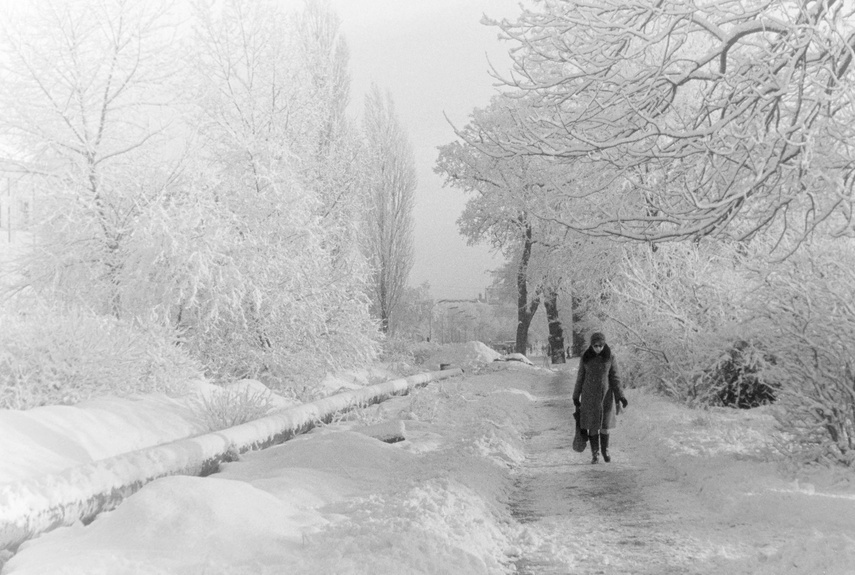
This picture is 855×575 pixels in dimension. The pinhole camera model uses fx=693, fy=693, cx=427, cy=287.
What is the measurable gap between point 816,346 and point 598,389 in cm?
268

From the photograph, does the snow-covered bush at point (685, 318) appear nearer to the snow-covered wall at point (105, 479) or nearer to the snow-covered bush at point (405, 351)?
the snow-covered wall at point (105, 479)

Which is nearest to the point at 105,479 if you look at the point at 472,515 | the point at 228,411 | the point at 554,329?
the point at 472,515

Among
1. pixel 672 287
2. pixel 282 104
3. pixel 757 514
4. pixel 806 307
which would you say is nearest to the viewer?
pixel 757 514

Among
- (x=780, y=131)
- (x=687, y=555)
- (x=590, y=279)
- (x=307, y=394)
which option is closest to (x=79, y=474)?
(x=687, y=555)

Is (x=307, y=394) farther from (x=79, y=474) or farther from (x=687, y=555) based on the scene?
(x=687, y=555)

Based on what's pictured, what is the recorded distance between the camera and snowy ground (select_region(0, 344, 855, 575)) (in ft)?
13.9

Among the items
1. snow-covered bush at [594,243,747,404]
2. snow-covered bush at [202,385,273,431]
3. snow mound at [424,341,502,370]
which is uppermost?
snow-covered bush at [594,243,747,404]

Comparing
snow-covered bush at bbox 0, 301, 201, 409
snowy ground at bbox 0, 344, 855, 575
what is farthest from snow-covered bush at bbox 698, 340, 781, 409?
snow-covered bush at bbox 0, 301, 201, 409

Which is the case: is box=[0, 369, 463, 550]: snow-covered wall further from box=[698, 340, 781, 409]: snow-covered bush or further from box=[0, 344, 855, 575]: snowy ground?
box=[698, 340, 781, 409]: snow-covered bush

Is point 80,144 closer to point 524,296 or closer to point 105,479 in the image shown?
point 105,479

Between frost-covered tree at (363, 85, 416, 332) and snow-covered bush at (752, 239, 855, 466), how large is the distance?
25.8m

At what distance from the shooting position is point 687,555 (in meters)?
4.77

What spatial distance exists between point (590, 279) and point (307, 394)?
48.4 feet

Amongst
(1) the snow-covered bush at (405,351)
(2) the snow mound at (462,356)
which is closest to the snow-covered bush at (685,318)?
(1) the snow-covered bush at (405,351)
